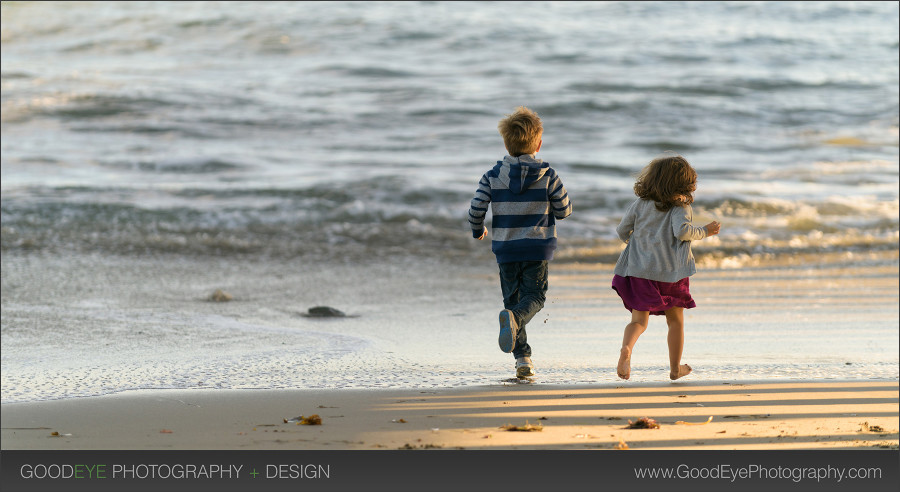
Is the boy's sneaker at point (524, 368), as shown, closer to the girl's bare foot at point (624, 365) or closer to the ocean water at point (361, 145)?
the ocean water at point (361, 145)

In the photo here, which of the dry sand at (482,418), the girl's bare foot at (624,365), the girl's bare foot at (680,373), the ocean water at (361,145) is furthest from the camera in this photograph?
the ocean water at (361,145)

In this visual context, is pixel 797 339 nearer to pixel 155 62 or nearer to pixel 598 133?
pixel 598 133

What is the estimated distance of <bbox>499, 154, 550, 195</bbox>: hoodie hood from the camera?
13.0ft

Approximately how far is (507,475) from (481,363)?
1.68 metres

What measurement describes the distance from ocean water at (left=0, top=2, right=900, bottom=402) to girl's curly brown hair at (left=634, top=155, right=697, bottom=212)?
918 mm

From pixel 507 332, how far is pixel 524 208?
60cm

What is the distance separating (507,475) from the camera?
103 inches

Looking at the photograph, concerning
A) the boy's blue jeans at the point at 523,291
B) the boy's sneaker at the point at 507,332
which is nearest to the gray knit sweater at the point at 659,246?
the boy's blue jeans at the point at 523,291

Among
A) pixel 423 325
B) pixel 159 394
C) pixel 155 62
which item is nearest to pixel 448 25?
pixel 155 62

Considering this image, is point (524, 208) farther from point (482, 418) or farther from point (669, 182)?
point (482, 418)

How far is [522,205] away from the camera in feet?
13.0

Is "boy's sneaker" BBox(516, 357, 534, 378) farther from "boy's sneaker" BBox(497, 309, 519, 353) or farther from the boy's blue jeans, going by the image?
"boy's sneaker" BBox(497, 309, 519, 353)

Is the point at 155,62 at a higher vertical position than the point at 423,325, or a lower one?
higher

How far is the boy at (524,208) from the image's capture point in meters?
3.97
